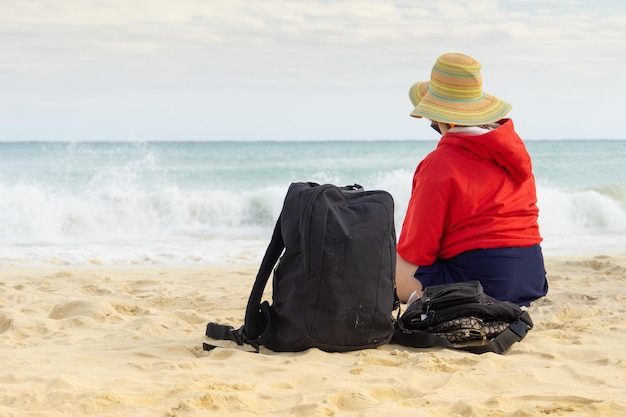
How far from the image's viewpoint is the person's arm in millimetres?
3682

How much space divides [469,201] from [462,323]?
1.99ft

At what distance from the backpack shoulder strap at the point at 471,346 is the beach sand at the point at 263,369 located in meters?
0.04

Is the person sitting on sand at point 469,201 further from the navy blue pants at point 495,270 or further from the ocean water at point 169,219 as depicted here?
the ocean water at point 169,219

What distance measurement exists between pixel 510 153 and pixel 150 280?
9.61ft

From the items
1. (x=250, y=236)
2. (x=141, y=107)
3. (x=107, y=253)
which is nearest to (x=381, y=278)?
(x=107, y=253)

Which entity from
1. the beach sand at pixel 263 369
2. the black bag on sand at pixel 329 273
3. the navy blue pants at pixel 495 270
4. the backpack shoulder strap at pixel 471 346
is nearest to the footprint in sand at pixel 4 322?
the beach sand at pixel 263 369

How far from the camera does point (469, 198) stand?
137 inches

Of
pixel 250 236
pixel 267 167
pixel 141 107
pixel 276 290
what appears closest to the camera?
pixel 276 290

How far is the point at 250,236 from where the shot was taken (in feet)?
31.0

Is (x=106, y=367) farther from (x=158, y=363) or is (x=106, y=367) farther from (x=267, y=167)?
(x=267, y=167)

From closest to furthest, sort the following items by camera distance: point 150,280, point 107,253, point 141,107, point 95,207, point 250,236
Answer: point 150,280, point 107,253, point 250,236, point 95,207, point 141,107

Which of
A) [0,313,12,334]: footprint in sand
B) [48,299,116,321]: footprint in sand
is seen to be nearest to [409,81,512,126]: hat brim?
[48,299,116,321]: footprint in sand

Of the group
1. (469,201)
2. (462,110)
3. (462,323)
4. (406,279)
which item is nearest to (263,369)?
(462,323)

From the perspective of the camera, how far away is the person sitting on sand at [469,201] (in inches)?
137
